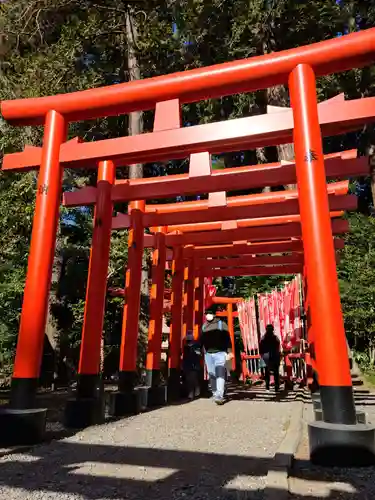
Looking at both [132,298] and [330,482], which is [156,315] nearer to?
[132,298]

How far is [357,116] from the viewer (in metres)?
4.06

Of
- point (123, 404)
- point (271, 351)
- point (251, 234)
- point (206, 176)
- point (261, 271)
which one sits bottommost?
point (123, 404)

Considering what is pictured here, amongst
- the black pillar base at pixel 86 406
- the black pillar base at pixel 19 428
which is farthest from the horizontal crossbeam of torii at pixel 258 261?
the black pillar base at pixel 19 428

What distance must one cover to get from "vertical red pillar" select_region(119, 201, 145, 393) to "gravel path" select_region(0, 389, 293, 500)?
925 millimetres

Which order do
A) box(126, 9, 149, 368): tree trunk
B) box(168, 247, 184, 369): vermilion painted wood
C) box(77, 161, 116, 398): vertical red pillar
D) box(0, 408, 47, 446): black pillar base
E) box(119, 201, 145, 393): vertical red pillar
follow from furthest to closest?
1. box(126, 9, 149, 368): tree trunk
2. box(168, 247, 184, 369): vermilion painted wood
3. box(119, 201, 145, 393): vertical red pillar
4. box(77, 161, 116, 398): vertical red pillar
5. box(0, 408, 47, 446): black pillar base

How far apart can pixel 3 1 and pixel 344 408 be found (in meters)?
13.4

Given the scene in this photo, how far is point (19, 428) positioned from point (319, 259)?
10.0 ft

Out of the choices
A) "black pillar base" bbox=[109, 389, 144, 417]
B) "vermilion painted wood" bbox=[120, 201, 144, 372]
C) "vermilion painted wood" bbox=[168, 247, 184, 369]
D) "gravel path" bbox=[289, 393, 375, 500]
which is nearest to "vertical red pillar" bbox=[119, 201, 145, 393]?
"vermilion painted wood" bbox=[120, 201, 144, 372]

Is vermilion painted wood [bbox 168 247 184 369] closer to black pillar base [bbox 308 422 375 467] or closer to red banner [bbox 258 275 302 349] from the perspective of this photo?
red banner [bbox 258 275 302 349]

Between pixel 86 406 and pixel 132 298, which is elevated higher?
pixel 132 298

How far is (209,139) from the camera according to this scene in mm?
4375

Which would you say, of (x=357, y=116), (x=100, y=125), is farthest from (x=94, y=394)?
(x=100, y=125)

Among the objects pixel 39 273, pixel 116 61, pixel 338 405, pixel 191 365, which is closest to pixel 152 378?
pixel 191 365

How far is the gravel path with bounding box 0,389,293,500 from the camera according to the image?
261 cm
